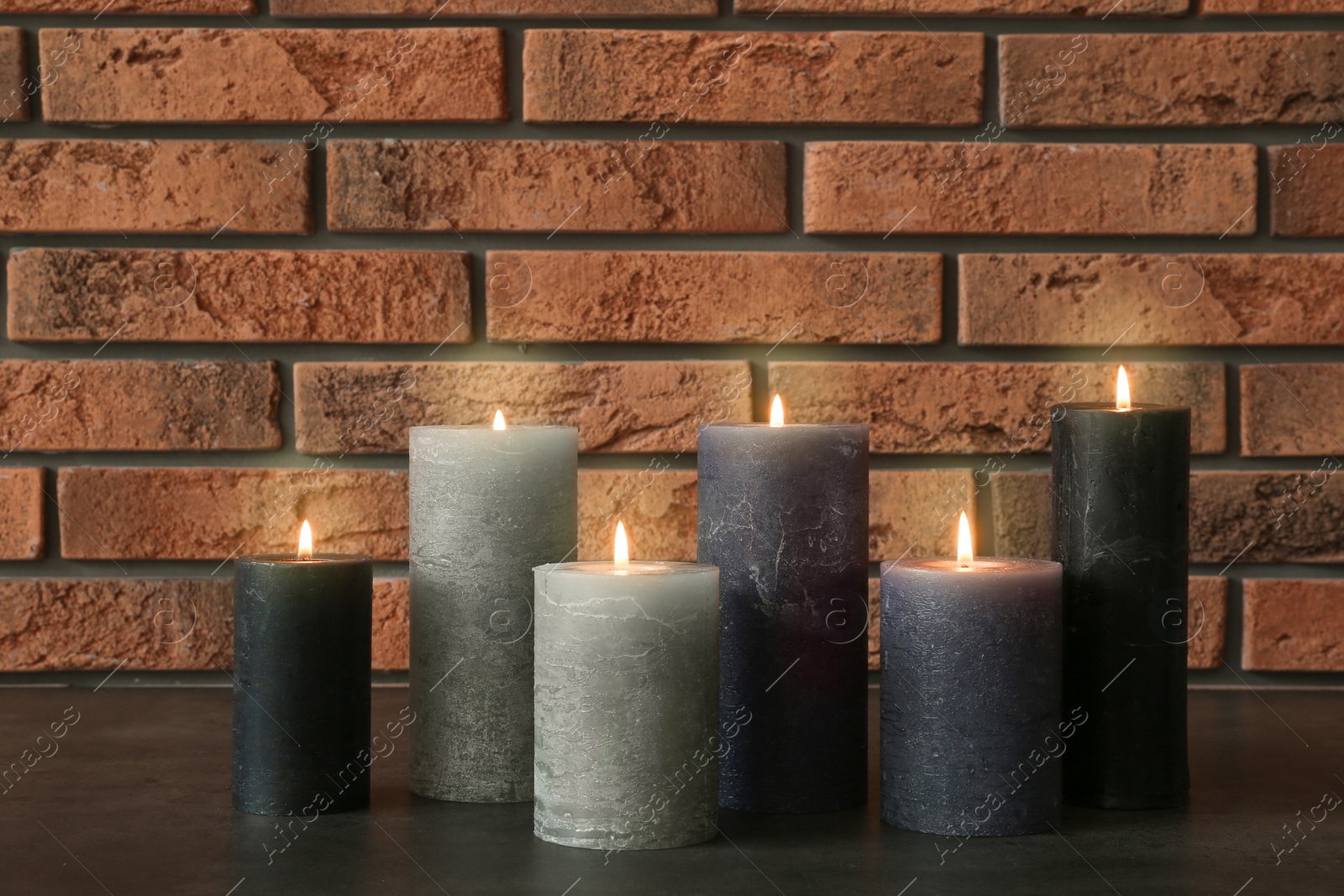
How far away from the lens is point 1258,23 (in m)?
1.28

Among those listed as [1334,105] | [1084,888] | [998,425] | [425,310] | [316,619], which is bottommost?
[1084,888]

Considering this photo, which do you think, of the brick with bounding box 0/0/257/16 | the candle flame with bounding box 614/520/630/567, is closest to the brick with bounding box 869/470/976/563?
the candle flame with bounding box 614/520/630/567

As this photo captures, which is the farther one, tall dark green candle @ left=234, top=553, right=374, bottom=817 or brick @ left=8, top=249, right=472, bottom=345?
brick @ left=8, top=249, right=472, bottom=345

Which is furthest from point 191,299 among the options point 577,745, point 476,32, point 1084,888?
point 1084,888

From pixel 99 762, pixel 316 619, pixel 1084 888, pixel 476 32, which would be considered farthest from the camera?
pixel 476 32

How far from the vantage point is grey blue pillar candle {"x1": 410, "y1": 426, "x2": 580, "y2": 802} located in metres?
0.94

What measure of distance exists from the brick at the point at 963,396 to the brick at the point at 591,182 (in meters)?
0.16

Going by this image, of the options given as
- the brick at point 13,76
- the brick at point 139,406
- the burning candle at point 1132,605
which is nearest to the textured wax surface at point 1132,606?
the burning candle at point 1132,605

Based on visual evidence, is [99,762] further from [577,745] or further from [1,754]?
[577,745]

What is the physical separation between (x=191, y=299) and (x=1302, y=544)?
1091mm

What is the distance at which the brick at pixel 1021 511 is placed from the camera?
1273 millimetres

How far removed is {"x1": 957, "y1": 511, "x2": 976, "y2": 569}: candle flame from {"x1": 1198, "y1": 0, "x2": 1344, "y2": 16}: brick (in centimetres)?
65

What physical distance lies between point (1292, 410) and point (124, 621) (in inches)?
44.9

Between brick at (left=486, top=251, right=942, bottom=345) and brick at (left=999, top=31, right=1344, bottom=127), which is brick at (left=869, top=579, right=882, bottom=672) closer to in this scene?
brick at (left=486, top=251, right=942, bottom=345)
